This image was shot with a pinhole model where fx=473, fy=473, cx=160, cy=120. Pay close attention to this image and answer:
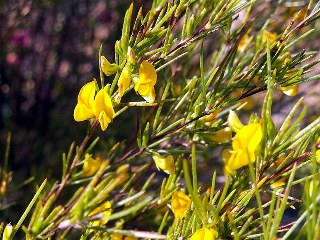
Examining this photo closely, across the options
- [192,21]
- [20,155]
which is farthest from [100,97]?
[20,155]

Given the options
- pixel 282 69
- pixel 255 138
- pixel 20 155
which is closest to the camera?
pixel 255 138

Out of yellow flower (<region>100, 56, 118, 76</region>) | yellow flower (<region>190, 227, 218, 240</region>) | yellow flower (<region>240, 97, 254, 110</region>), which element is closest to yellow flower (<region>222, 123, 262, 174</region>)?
yellow flower (<region>190, 227, 218, 240</region>)

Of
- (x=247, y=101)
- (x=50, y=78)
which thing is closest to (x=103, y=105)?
(x=247, y=101)

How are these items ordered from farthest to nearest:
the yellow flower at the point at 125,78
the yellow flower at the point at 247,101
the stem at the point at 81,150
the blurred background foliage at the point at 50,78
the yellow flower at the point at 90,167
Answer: the blurred background foliage at the point at 50,78 → the yellow flower at the point at 247,101 → the yellow flower at the point at 90,167 → the stem at the point at 81,150 → the yellow flower at the point at 125,78

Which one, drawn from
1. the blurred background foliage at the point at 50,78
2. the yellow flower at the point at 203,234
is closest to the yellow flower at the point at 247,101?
the yellow flower at the point at 203,234

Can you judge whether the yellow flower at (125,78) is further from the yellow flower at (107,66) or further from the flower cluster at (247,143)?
the flower cluster at (247,143)

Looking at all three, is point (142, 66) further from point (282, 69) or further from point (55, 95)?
point (55, 95)

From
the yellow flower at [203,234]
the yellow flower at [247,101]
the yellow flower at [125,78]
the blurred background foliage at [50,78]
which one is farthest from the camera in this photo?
the blurred background foliage at [50,78]
